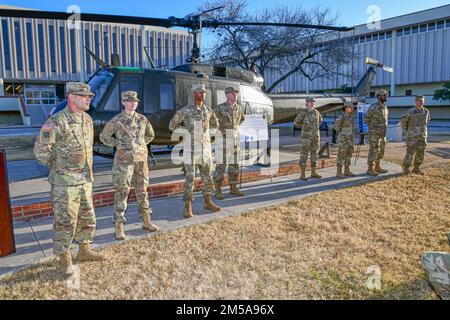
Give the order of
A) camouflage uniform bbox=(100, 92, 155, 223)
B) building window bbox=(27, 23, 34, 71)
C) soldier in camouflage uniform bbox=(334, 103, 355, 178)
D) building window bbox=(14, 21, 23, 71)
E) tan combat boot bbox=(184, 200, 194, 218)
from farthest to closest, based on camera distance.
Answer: building window bbox=(27, 23, 34, 71) < building window bbox=(14, 21, 23, 71) < soldier in camouflage uniform bbox=(334, 103, 355, 178) < tan combat boot bbox=(184, 200, 194, 218) < camouflage uniform bbox=(100, 92, 155, 223)

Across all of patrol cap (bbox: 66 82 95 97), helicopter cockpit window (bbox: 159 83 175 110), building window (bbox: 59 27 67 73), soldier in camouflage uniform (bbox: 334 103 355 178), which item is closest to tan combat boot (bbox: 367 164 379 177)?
soldier in camouflage uniform (bbox: 334 103 355 178)

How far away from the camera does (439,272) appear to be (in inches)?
124

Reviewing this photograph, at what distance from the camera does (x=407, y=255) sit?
159 inches

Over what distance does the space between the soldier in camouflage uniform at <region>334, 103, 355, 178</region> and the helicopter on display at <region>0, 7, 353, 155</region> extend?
8.27 ft

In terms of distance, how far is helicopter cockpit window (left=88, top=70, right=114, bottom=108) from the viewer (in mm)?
7414

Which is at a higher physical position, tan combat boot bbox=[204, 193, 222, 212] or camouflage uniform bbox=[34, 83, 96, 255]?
camouflage uniform bbox=[34, 83, 96, 255]

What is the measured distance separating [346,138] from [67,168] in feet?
21.1

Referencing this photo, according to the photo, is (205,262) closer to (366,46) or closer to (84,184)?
(84,184)

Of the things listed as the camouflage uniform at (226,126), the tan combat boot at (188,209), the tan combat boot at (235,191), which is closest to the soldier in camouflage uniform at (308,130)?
the tan combat boot at (235,191)

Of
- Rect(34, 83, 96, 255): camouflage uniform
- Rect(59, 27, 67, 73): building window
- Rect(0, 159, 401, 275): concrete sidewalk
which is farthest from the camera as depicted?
Rect(59, 27, 67, 73): building window

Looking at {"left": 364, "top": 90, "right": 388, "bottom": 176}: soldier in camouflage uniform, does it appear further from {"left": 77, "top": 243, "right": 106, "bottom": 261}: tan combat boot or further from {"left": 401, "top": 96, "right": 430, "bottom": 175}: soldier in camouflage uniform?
{"left": 77, "top": 243, "right": 106, "bottom": 261}: tan combat boot

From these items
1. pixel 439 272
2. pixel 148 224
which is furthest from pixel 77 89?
pixel 439 272

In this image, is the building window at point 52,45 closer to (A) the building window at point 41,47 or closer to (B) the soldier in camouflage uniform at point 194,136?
(A) the building window at point 41,47
